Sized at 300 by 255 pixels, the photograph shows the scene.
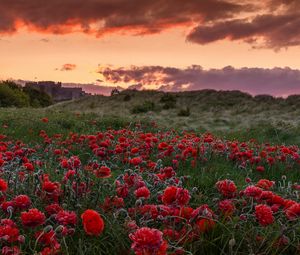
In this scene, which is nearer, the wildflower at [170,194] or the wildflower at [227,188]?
the wildflower at [170,194]

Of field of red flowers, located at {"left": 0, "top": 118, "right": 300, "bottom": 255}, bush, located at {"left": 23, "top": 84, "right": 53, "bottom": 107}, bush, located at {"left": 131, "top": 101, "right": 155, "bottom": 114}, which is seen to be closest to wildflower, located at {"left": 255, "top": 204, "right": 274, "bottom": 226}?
field of red flowers, located at {"left": 0, "top": 118, "right": 300, "bottom": 255}

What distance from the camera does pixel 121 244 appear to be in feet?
12.4

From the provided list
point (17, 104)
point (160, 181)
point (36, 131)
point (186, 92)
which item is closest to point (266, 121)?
point (36, 131)

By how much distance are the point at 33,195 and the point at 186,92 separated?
43.5 metres

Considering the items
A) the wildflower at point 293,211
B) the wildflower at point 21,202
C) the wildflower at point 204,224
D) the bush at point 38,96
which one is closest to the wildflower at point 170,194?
the wildflower at point 204,224

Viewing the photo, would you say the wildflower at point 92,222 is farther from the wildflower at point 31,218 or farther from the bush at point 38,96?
the bush at point 38,96

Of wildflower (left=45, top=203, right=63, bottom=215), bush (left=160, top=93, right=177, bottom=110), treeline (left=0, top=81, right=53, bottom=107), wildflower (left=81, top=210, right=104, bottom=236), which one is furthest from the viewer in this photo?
treeline (left=0, top=81, right=53, bottom=107)

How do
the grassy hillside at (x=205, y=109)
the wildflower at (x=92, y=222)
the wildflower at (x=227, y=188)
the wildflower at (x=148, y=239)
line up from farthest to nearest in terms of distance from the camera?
the grassy hillside at (x=205, y=109) < the wildflower at (x=227, y=188) < the wildflower at (x=92, y=222) < the wildflower at (x=148, y=239)

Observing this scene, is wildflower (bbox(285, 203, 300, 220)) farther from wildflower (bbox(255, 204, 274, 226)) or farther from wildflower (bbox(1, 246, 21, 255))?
wildflower (bbox(1, 246, 21, 255))

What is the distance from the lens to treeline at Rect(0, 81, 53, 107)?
207ft

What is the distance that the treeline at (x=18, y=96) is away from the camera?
6300 centimetres

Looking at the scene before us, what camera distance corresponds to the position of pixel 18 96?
66625mm

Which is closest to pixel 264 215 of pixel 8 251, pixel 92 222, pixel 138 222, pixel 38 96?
pixel 138 222

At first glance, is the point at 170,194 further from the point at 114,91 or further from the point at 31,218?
the point at 114,91
